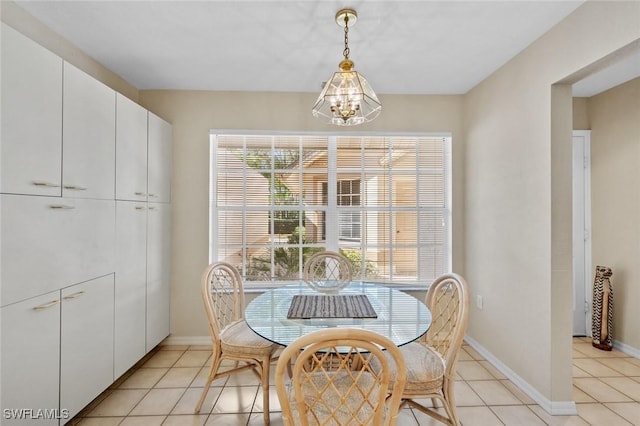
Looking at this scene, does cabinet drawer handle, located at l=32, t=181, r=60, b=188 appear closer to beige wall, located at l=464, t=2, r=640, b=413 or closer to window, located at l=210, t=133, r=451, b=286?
window, located at l=210, t=133, r=451, b=286

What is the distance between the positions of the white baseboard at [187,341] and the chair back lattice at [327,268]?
127 cm

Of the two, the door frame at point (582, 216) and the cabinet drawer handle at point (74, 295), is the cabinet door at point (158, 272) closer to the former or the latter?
the cabinet drawer handle at point (74, 295)

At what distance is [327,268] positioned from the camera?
Result: 10.4 ft

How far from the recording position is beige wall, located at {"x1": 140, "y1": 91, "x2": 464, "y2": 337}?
126 inches

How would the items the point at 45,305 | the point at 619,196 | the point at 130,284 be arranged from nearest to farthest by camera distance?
the point at 45,305
the point at 130,284
the point at 619,196

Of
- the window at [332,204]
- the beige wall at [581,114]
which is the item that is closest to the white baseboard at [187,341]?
the window at [332,204]

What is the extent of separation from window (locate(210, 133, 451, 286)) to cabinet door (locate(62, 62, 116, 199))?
1134mm

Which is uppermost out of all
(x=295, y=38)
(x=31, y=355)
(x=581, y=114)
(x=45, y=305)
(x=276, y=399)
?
(x=295, y=38)

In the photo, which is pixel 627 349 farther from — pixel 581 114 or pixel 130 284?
pixel 130 284

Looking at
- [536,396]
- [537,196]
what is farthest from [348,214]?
[536,396]

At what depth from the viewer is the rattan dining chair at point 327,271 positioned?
100 inches

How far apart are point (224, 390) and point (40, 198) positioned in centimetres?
176

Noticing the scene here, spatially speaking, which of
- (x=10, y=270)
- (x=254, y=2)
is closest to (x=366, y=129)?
(x=254, y=2)

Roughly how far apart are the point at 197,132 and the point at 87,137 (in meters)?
1.31
